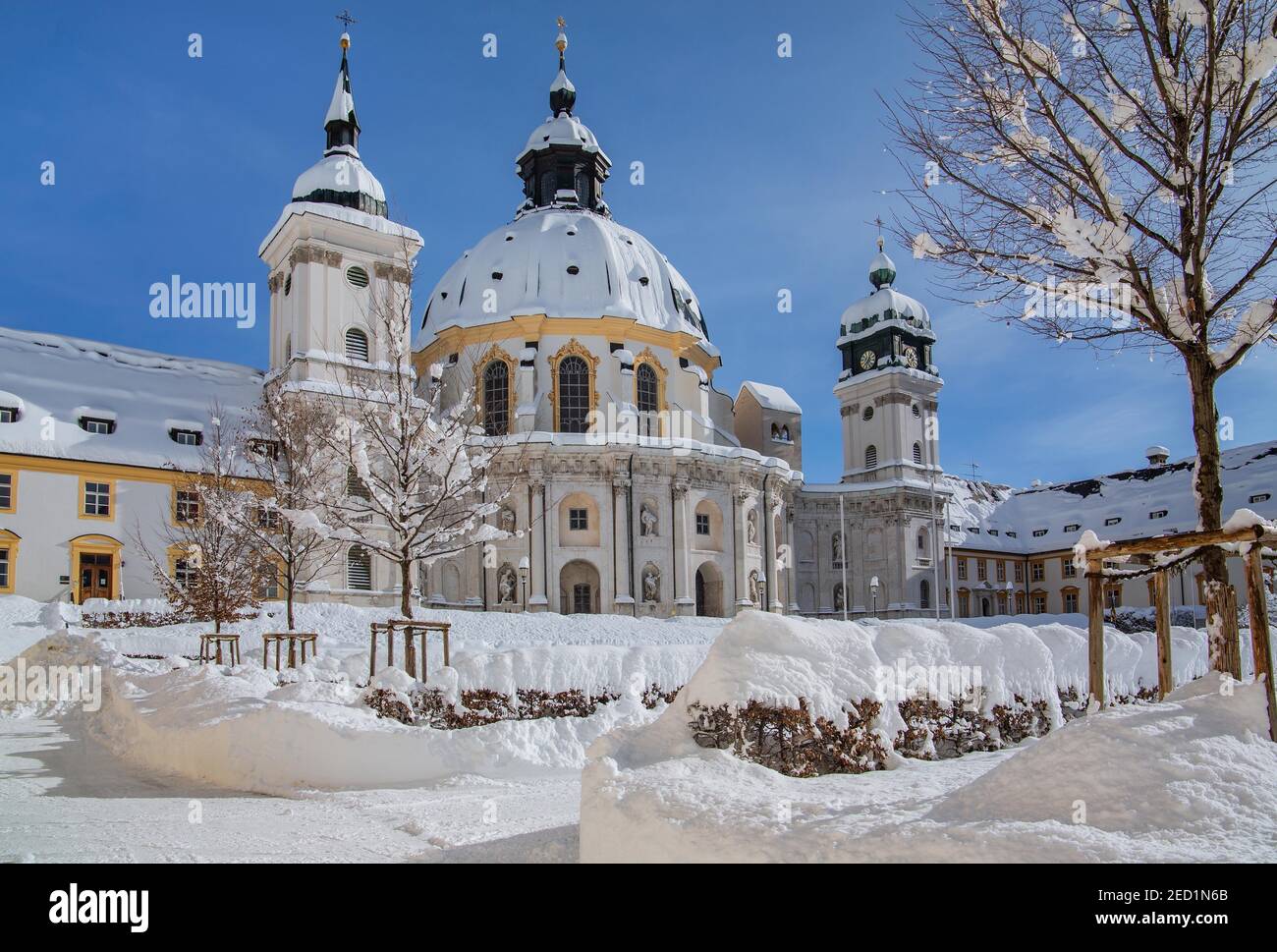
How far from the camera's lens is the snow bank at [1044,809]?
540 centimetres

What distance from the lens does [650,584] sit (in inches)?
2072

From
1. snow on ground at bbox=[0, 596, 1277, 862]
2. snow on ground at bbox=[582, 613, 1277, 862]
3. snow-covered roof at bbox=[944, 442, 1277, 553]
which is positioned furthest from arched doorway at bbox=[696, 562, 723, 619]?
snow on ground at bbox=[582, 613, 1277, 862]

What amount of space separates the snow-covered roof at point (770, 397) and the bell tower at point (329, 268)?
2920cm

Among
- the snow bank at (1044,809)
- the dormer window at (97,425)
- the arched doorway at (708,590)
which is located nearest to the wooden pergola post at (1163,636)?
the snow bank at (1044,809)

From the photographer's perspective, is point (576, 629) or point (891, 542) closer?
point (576, 629)

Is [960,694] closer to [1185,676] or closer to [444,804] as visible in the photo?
[444,804]

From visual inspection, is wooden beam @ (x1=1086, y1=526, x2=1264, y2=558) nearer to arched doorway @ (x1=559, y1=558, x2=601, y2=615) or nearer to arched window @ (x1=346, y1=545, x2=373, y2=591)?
arched window @ (x1=346, y1=545, x2=373, y2=591)

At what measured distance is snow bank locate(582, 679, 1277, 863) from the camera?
5.40m

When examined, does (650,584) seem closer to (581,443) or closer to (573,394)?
(581,443)

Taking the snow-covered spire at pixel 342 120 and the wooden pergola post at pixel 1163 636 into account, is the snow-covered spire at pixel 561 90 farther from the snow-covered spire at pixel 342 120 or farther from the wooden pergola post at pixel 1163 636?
the wooden pergola post at pixel 1163 636

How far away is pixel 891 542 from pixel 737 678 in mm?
58919

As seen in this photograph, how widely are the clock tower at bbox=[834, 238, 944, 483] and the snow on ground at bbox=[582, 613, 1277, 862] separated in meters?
63.6

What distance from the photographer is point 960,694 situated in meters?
13.2
